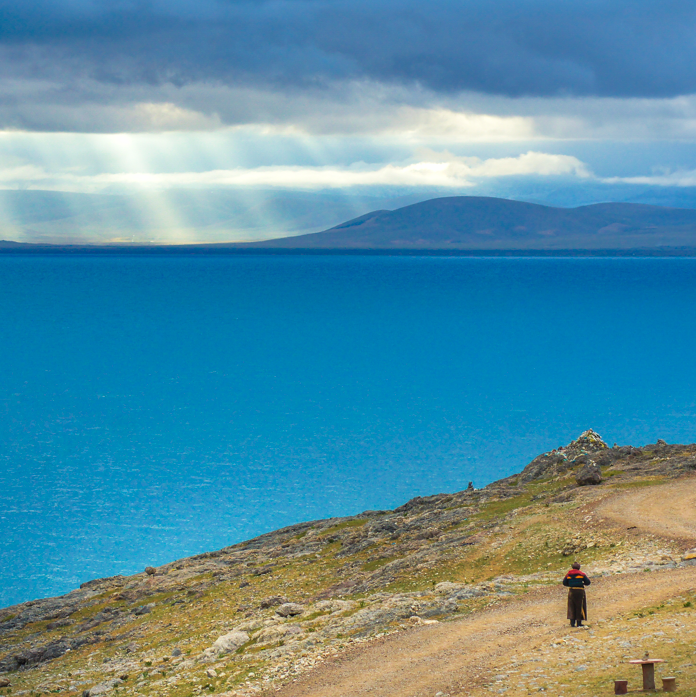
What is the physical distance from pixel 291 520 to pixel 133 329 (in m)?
142

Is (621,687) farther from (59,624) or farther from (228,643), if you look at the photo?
(59,624)

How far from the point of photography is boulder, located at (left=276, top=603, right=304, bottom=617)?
35.4 m

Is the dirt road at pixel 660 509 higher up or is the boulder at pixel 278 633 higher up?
the dirt road at pixel 660 509

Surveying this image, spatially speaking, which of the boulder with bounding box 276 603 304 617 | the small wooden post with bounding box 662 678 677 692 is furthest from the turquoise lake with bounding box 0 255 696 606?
the small wooden post with bounding box 662 678 677 692

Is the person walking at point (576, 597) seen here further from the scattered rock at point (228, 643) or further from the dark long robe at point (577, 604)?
the scattered rock at point (228, 643)

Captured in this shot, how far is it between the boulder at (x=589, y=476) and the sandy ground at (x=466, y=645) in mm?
16579

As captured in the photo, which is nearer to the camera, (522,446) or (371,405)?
(522,446)

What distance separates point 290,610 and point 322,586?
20.4ft

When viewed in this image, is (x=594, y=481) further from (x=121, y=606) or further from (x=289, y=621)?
(x=121, y=606)

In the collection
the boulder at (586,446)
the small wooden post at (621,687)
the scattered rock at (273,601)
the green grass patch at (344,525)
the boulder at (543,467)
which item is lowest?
the small wooden post at (621,687)

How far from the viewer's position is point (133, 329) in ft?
655

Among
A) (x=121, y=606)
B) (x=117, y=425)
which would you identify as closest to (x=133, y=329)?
(x=117, y=425)

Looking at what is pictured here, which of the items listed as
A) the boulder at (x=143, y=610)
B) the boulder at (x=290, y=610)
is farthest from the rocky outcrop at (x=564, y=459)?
the boulder at (x=143, y=610)

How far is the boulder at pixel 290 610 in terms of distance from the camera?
3538cm
